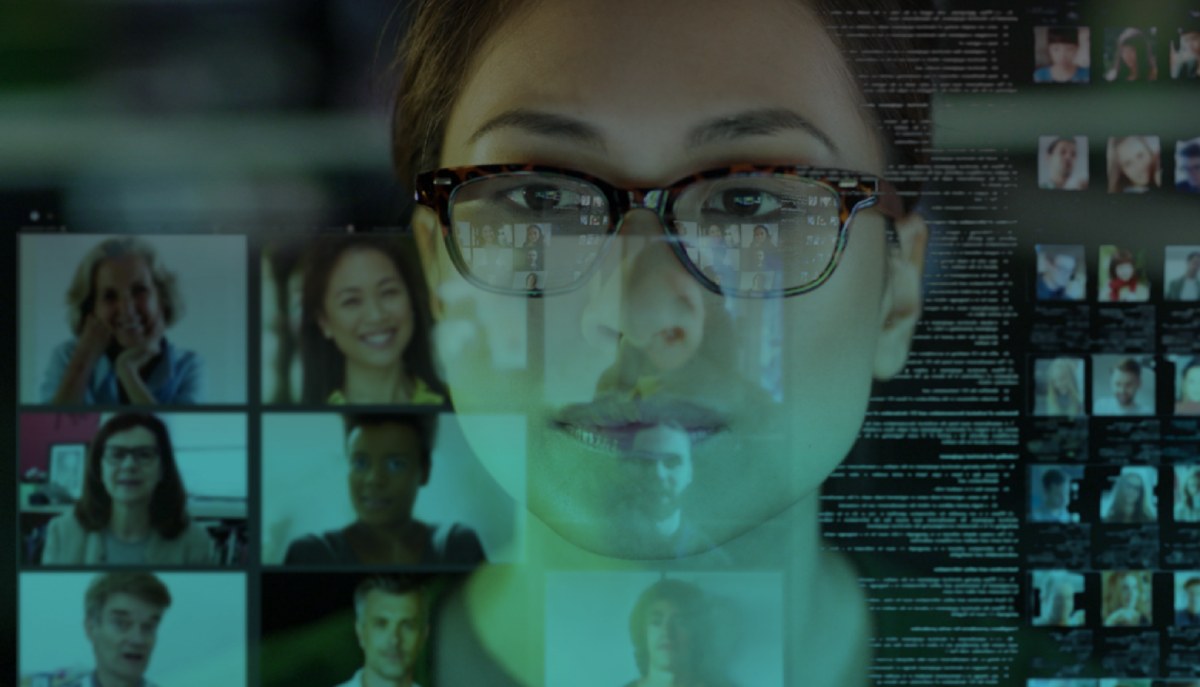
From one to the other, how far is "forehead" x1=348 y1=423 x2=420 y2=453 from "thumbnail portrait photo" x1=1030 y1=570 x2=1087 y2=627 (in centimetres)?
76

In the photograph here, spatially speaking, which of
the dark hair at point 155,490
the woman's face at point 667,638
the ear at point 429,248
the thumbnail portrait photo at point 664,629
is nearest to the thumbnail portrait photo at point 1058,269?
the thumbnail portrait photo at point 664,629

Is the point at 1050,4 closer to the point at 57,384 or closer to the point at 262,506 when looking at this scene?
the point at 262,506

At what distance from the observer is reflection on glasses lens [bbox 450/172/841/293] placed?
1102 mm

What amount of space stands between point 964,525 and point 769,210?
17.5 inches

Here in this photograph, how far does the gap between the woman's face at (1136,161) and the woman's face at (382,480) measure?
911mm

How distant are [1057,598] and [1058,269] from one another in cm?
40

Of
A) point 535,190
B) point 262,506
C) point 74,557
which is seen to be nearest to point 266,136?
point 535,190

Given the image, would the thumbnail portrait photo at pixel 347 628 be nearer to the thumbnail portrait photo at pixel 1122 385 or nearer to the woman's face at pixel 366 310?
the woman's face at pixel 366 310

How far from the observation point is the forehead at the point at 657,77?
109 centimetres

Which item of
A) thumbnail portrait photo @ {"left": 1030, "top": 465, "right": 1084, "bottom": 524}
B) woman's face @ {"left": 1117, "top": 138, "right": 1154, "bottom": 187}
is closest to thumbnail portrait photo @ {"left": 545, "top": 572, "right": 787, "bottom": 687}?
thumbnail portrait photo @ {"left": 1030, "top": 465, "right": 1084, "bottom": 524}

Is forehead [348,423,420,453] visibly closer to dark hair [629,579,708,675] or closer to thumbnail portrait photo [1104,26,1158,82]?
dark hair [629,579,708,675]

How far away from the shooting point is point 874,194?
1130 millimetres

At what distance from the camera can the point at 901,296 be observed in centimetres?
115

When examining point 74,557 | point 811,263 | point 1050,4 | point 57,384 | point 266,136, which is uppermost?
point 1050,4
